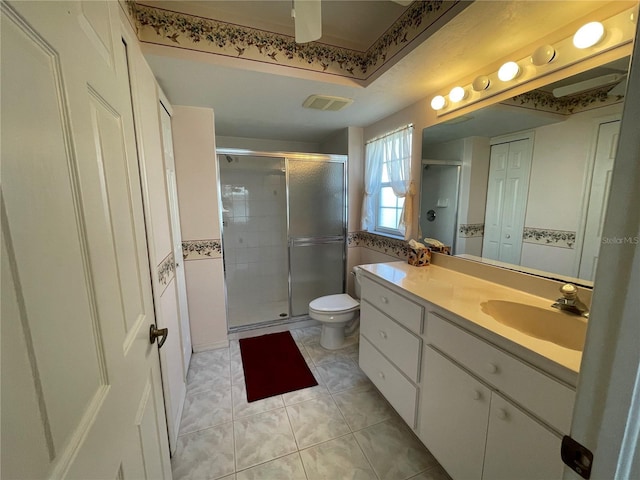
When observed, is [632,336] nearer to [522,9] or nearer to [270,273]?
[522,9]

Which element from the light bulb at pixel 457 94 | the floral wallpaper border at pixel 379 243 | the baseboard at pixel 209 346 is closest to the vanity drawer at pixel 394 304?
the floral wallpaper border at pixel 379 243

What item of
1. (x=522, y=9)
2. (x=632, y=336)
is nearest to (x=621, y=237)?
(x=632, y=336)

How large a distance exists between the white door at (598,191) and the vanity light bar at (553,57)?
0.32 m

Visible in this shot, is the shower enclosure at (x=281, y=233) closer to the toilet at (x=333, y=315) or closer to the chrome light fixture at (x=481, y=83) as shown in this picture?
the toilet at (x=333, y=315)

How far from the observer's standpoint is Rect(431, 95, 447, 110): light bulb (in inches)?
67.1

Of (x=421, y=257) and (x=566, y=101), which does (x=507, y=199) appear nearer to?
(x=566, y=101)

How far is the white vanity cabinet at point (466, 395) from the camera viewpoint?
2.67ft

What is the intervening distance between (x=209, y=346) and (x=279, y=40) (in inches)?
97.1

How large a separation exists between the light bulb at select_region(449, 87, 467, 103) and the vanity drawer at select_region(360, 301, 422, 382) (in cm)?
143

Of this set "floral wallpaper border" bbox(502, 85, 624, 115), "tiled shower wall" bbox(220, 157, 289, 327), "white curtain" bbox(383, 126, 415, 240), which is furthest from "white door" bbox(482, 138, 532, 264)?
"tiled shower wall" bbox(220, 157, 289, 327)

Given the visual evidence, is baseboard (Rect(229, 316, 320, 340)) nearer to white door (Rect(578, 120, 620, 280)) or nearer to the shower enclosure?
the shower enclosure

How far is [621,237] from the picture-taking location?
0.38 metres

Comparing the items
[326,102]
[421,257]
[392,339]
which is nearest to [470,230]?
[421,257]

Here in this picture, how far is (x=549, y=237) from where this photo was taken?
1261 millimetres
